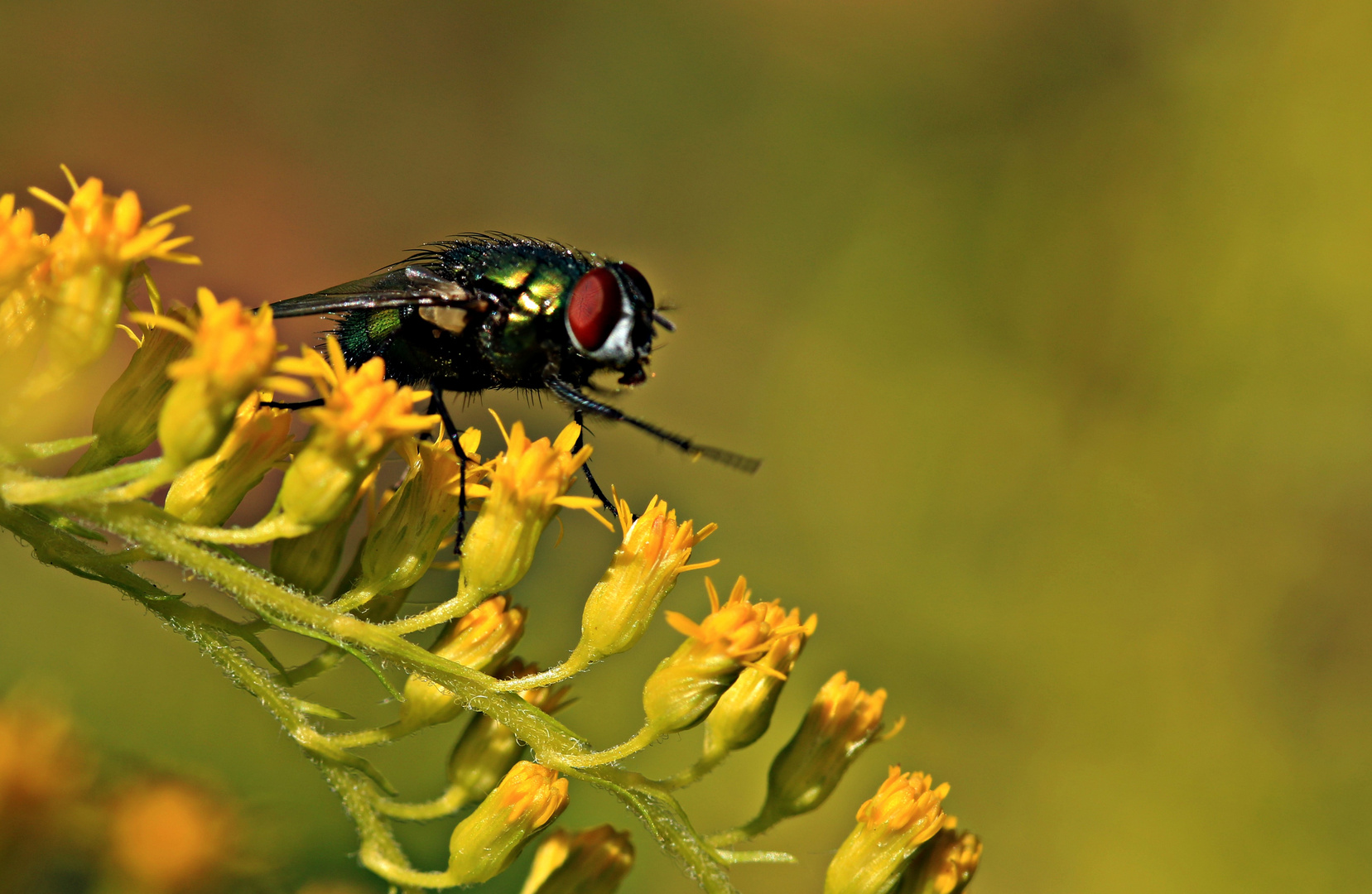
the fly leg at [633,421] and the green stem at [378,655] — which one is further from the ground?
the fly leg at [633,421]

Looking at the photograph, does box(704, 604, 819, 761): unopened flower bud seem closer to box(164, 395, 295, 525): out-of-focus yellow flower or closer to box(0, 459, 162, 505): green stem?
box(164, 395, 295, 525): out-of-focus yellow flower

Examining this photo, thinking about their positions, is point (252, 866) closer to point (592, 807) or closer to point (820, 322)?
point (592, 807)

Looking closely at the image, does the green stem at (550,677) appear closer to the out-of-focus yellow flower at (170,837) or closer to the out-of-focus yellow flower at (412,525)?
the out-of-focus yellow flower at (412,525)

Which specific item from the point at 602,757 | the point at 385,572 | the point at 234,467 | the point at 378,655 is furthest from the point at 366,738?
the point at 234,467

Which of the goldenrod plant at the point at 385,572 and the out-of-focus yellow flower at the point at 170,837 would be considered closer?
the goldenrod plant at the point at 385,572

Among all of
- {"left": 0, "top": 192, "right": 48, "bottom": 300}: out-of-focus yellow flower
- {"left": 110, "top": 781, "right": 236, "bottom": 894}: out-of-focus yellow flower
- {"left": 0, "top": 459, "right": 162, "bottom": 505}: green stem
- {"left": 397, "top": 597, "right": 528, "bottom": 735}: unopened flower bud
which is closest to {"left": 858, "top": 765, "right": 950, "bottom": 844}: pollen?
{"left": 397, "top": 597, "right": 528, "bottom": 735}: unopened flower bud

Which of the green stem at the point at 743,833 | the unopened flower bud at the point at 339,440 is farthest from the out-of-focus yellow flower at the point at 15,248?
the green stem at the point at 743,833

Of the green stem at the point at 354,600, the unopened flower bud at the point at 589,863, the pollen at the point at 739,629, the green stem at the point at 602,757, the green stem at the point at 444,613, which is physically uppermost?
the pollen at the point at 739,629

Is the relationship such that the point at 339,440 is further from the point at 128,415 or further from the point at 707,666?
the point at 707,666
